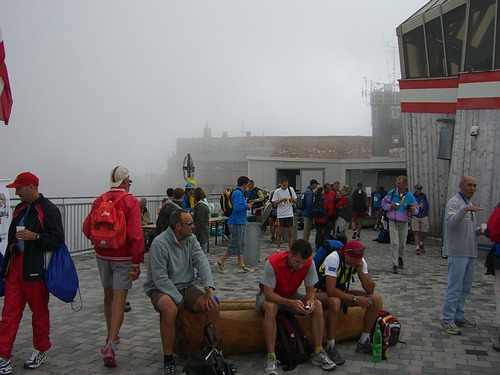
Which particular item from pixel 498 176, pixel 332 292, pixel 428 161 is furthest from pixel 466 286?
pixel 428 161

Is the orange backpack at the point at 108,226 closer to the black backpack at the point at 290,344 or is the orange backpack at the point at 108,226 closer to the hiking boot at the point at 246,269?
the black backpack at the point at 290,344

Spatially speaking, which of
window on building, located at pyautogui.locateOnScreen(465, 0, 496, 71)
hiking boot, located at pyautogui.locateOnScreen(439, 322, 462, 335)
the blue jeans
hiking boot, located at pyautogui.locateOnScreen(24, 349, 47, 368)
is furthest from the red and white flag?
window on building, located at pyautogui.locateOnScreen(465, 0, 496, 71)

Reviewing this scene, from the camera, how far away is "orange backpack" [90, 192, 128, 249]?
195 inches

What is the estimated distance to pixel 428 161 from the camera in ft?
50.9

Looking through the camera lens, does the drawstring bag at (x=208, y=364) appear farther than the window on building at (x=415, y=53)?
No

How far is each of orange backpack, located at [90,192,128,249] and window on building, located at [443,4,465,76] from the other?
12502 millimetres

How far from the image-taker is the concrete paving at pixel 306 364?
504 cm

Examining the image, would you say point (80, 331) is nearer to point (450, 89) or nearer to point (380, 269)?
point (380, 269)

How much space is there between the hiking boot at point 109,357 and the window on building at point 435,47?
1341cm

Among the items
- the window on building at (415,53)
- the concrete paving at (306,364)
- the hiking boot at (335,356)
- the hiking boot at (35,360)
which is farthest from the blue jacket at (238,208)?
the window on building at (415,53)

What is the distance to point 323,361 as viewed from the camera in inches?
197

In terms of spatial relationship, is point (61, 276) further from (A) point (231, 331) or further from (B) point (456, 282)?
(B) point (456, 282)

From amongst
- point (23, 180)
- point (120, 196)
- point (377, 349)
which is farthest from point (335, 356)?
point (23, 180)

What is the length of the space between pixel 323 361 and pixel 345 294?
785 millimetres
